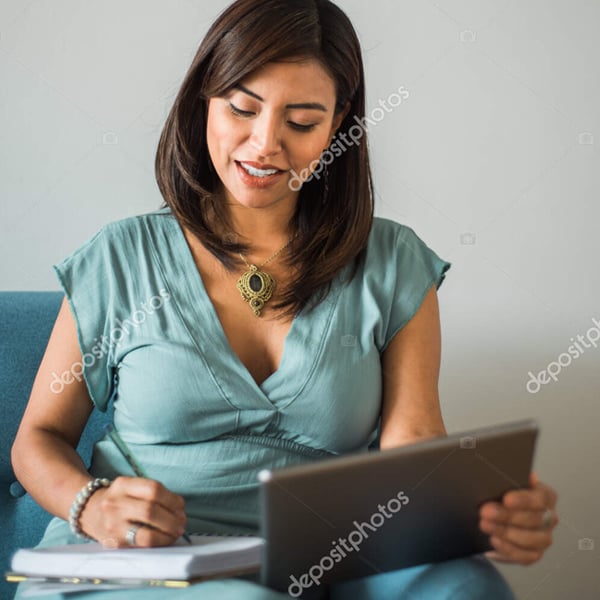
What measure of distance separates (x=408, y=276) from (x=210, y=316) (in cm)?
31

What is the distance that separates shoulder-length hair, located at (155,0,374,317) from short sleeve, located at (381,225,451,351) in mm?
61

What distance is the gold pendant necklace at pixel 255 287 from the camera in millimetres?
1227

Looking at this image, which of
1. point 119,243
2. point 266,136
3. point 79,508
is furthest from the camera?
point 119,243

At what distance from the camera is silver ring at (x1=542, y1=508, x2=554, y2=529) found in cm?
93

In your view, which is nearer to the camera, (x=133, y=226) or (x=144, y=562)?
(x=144, y=562)

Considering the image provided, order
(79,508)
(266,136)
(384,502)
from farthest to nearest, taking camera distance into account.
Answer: (266,136) < (79,508) < (384,502)

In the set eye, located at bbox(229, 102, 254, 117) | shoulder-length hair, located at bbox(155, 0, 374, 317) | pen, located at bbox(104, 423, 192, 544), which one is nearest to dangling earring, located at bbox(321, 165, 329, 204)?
shoulder-length hair, located at bbox(155, 0, 374, 317)

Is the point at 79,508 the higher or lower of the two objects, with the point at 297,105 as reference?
lower

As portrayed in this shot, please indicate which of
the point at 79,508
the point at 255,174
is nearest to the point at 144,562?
the point at 79,508

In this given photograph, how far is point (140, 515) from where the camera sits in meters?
0.94

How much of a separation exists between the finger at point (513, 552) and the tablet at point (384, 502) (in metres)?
0.02

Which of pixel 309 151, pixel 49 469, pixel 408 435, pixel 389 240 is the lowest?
pixel 49 469

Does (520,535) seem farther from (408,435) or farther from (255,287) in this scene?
(255,287)

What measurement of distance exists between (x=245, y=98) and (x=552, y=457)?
1.06 m
